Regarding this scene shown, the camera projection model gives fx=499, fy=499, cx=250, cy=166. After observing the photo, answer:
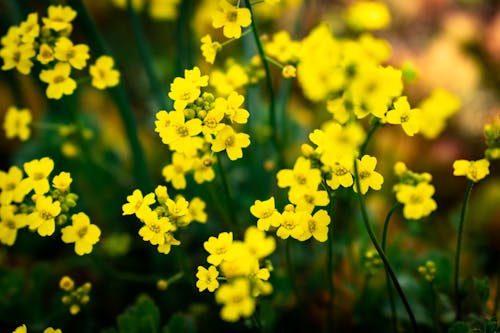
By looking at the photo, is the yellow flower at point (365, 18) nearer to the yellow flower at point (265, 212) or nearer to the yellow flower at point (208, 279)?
the yellow flower at point (265, 212)

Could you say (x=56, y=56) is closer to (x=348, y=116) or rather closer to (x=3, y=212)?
(x=3, y=212)

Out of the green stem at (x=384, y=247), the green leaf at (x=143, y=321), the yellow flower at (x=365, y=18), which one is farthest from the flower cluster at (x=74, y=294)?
the yellow flower at (x=365, y=18)

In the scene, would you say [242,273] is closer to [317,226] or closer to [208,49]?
[317,226]

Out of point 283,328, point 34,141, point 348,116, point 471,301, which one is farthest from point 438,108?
point 34,141

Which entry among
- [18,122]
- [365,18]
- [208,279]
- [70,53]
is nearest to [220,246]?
[208,279]

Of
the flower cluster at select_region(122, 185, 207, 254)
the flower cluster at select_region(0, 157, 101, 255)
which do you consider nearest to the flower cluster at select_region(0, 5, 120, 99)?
the flower cluster at select_region(0, 157, 101, 255)
